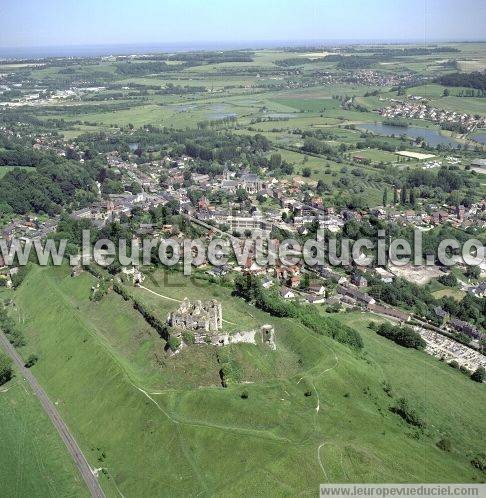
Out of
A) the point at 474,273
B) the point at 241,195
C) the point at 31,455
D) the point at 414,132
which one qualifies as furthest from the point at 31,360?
the point at 414,132

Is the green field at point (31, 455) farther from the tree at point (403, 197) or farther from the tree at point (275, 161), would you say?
the tree at point (275, 161)

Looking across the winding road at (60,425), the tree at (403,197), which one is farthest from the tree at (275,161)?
the winding road at (60,425)

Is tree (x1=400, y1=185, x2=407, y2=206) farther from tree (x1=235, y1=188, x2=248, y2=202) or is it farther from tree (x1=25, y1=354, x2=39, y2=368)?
tree (x1=25, y1=354, x2=39, y2=368)

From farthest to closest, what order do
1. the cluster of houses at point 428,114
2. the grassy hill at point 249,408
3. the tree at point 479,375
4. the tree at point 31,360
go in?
the cluster of houses at point 428,114 < the tree at point 31,360 < the tree at point 479,375 < the grassy hill at point 249,408

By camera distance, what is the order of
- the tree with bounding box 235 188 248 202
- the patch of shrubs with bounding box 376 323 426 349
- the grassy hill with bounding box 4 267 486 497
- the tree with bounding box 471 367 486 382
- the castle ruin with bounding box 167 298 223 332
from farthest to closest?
1. the tree with bounding box 235 188 248 202
2. the patch of shrubs with bounding box 376 323 426 349
3. the tree with bounding box 471 367 486 382
4. the castle ruin with bounding box 167 298 223 332
5. the grassy hill with bounding box 4 267 486 497

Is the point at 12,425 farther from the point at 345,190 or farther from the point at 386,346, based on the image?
the point at 345,190

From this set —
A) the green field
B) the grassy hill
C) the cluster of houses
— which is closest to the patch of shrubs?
the grassy hill

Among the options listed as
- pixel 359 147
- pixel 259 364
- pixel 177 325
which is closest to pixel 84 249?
pixel 177 325
